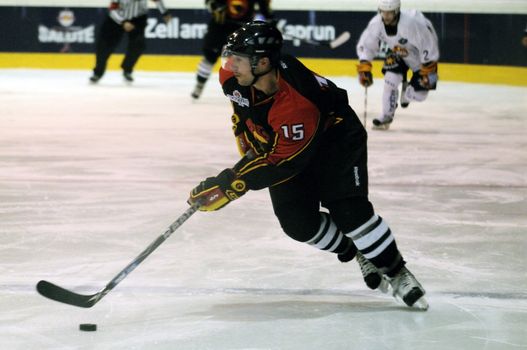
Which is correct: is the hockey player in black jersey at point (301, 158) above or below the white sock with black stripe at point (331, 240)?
above

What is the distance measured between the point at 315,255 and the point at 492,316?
0.86m

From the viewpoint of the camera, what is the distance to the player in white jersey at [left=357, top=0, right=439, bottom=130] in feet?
22.6

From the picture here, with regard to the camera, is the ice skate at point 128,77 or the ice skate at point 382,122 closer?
the ice skate at point 382,122

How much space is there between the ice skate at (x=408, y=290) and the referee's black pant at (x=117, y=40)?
26.3ft

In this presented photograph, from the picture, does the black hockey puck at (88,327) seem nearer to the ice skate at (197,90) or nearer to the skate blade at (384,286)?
the skate blade at (384,286)

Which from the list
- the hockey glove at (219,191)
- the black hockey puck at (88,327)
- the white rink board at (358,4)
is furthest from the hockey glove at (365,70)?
the black hockey puck at (88,327)

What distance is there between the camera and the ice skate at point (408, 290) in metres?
2.88

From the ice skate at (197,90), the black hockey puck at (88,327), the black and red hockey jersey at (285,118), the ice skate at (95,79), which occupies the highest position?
the black and red hockey jersey at (285,118)

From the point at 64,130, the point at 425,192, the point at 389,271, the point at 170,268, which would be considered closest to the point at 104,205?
the point at 170,268

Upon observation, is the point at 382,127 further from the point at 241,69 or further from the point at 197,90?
the point at 241,69

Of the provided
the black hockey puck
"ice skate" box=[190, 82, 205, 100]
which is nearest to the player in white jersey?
"ice skate" box=[190, 82, 205, 100]

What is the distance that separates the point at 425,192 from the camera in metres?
4.87

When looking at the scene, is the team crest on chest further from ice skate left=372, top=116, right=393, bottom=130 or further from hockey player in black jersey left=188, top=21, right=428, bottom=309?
ice skate left=372, top=116, right=393, bottom=130

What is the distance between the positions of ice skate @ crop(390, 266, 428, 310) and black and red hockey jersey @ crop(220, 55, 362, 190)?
433mm
